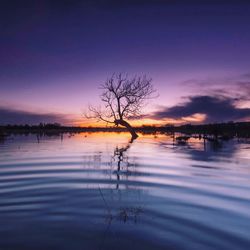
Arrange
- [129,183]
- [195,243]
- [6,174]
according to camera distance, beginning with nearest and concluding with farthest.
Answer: [195,243] → [129,183] → [6,174]

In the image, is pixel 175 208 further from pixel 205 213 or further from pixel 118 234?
pixel 118 234

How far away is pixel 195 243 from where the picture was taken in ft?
11.4

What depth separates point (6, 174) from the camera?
886 cm

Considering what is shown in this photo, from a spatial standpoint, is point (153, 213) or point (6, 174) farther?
point (6, 174)

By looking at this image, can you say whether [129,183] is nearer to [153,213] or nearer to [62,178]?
[62,178]

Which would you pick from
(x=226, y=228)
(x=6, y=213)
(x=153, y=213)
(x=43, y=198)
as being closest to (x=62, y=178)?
(x=43, y=198)

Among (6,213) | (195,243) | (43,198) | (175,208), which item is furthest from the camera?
(43,198)

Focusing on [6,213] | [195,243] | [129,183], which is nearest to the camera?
[195,243]

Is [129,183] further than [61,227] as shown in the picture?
Yes

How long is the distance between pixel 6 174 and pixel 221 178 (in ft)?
20.2

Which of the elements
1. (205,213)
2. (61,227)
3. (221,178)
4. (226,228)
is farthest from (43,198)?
(221,178)

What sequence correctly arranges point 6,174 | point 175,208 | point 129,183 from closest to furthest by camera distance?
1. point 175,208
2. point 129,183
3. point 6,174

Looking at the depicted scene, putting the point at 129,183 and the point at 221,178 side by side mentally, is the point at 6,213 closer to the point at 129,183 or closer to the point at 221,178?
the point at 129,183

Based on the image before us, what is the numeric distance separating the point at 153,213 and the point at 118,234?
3.89ft
